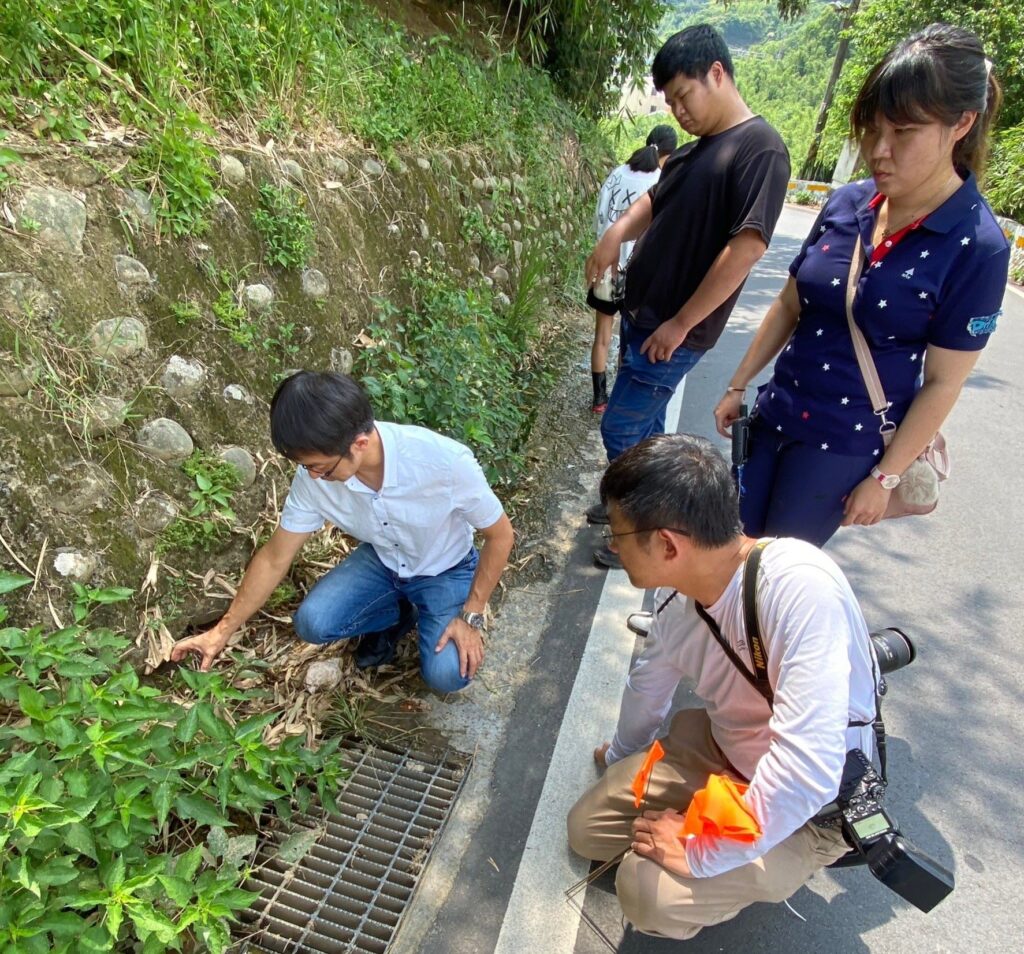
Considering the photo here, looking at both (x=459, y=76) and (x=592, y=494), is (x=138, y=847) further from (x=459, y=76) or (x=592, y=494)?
(x=459, y=76)

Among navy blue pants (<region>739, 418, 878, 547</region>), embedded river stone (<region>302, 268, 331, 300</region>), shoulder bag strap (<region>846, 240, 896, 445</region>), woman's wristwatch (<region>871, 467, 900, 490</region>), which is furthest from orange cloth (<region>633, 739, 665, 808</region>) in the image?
embedded river stone (<region>302, 268, 331, 300</region>)

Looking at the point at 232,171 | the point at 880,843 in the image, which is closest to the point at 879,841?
the point at 880,843

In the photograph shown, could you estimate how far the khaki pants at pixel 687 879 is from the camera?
1610 millimetres

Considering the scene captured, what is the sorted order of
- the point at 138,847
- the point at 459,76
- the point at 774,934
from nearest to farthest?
the point at 138,847 → the point at 774,934 → the point at 459,76

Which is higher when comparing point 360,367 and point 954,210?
point 954,210

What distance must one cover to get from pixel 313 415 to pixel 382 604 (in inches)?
35.1

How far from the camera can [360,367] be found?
3213 mm

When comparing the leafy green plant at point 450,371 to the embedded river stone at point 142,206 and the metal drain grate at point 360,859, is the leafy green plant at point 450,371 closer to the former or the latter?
the embedded river stone at point 142,206

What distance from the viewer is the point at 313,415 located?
5.96 ft

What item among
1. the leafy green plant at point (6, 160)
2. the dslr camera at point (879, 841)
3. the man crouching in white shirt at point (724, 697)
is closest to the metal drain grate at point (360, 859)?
the man crouching in white shirt at point (724, 697)

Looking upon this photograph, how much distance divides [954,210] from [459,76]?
4.55m

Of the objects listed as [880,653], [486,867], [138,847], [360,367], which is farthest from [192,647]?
[880,653]

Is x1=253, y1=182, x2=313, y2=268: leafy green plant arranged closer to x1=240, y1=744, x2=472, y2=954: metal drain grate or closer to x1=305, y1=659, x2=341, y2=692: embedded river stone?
x1=305, y1=659, x2=341, y2=692: embedded river stone

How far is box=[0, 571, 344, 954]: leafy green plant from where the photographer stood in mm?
1354
